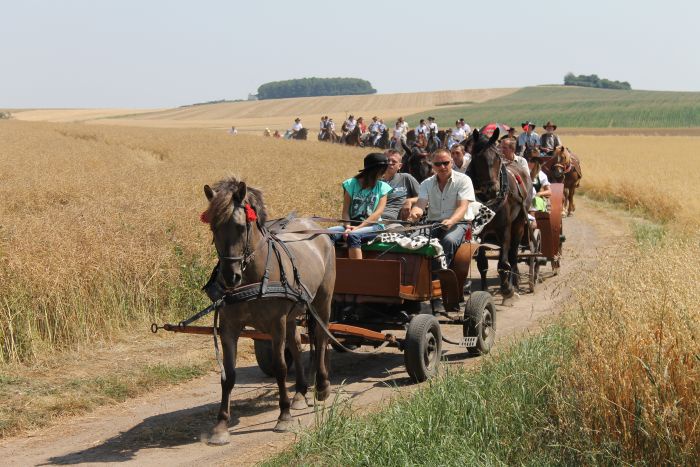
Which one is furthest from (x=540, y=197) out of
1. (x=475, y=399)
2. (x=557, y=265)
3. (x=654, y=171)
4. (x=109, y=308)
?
(x=654, y=171)

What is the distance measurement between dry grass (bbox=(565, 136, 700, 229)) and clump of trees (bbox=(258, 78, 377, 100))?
445 ft

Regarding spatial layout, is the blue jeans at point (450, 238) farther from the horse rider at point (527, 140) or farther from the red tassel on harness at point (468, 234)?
the horse rider at point (527, 140)

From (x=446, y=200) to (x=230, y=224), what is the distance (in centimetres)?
377

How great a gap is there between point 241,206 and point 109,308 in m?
4.21

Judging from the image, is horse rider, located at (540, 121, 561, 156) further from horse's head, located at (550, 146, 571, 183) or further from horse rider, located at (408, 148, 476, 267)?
horse rider, located at (408, 148, 476, 267)

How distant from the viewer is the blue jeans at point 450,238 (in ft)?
30.4

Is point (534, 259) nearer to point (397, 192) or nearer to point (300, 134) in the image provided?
point (397, 192)

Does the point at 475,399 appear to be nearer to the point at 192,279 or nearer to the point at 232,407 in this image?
the point at 232,407

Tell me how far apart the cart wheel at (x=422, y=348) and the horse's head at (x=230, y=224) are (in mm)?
2235

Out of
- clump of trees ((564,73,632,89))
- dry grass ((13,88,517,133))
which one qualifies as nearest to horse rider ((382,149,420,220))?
dry grass ((13,88,517,133))

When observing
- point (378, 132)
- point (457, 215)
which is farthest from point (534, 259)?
point (378, 132)

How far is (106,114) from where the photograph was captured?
12688cm

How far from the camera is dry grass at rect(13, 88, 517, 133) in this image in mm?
106125

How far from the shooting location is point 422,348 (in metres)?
8.29
